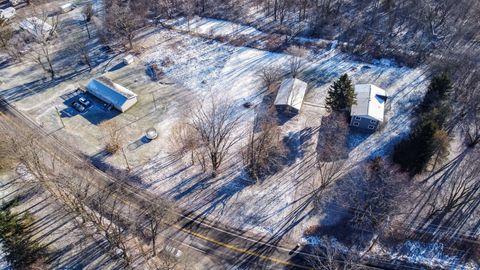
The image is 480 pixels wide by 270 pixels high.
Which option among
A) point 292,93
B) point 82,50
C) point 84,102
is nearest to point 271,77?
point 292,93

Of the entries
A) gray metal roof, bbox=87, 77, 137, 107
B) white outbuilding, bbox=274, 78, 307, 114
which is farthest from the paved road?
white outbuilding, bbox=274, 78, 307, 114

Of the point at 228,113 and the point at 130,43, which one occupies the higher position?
Result: the point at 130,43

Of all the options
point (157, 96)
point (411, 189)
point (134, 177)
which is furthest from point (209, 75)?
point (411, 189)

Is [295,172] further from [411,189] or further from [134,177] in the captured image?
[134,177]

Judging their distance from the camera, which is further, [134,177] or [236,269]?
[134,177]

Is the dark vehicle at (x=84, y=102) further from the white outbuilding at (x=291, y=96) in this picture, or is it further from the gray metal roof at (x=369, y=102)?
the gray metal roof at (x=369, y=102)

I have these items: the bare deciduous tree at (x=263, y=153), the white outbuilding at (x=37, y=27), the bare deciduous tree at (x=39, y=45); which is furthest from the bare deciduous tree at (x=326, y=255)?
the white outbuilding at (x=37, y=27)

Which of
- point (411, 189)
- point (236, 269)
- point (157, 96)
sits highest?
point (157, 96)

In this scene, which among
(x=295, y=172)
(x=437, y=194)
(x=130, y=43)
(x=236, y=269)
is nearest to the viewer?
(x=236, y=269)
